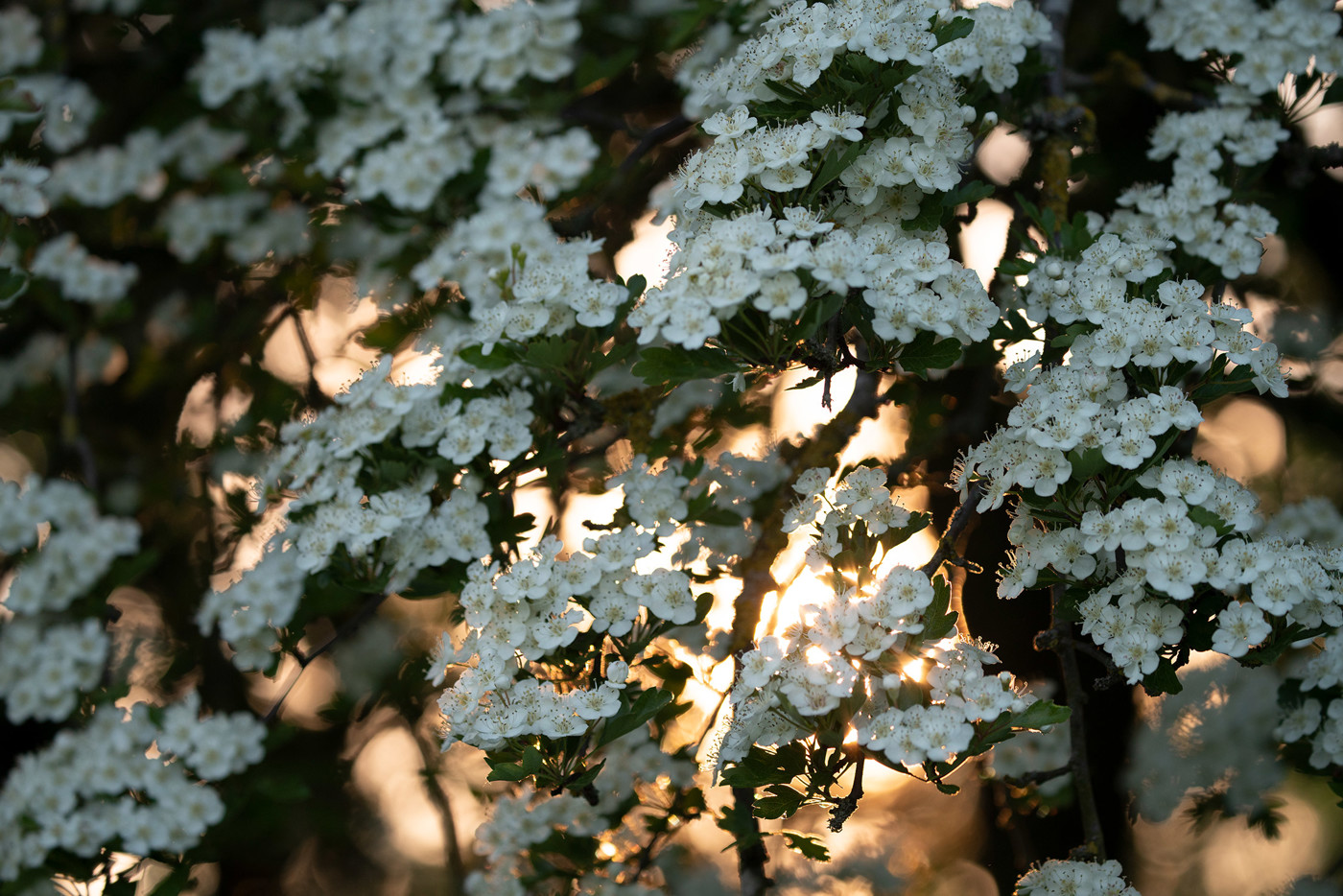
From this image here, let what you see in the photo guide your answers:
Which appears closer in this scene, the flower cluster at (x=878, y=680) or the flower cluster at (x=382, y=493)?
the flower cluster at (x=878, y=680)

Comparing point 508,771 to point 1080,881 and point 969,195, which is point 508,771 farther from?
point 969,195

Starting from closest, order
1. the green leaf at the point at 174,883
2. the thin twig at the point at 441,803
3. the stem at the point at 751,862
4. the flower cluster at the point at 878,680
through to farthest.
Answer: the flower cluster at the point at 878,680 → the stem at the point at 751,862 → the green leaf at the point at 174,883 → the thin twig at the point at 441,803

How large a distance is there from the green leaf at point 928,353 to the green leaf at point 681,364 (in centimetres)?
27

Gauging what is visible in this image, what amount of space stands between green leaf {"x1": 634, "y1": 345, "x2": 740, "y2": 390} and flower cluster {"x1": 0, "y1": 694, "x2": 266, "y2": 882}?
1.22 meters

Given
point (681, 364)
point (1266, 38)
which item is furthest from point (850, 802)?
Answer: point (1266, 38)

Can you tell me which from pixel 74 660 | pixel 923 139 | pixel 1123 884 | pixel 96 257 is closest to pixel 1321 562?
pixel 1123 884

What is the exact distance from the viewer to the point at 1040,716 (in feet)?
4.09

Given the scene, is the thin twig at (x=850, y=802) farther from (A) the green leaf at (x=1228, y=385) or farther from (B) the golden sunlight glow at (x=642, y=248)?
(B) the golden sunlight glow at (x=642, y=248)

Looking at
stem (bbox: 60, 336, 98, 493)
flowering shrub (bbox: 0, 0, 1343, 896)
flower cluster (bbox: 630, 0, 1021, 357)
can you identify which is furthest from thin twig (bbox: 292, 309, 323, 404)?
flower cluster (bbox: 630, 0, 1021, 357)

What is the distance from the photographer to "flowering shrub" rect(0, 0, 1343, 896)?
1325 mm

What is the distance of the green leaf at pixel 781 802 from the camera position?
1.32 meters

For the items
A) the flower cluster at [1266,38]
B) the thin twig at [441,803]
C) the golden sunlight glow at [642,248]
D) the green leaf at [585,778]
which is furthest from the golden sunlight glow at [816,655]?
the flower cluster at [1266,38]

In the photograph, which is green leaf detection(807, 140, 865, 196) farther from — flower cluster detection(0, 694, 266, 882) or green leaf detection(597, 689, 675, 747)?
flower cluster detection(0, 694, 266, 882)

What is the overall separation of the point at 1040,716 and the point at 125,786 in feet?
5.84
